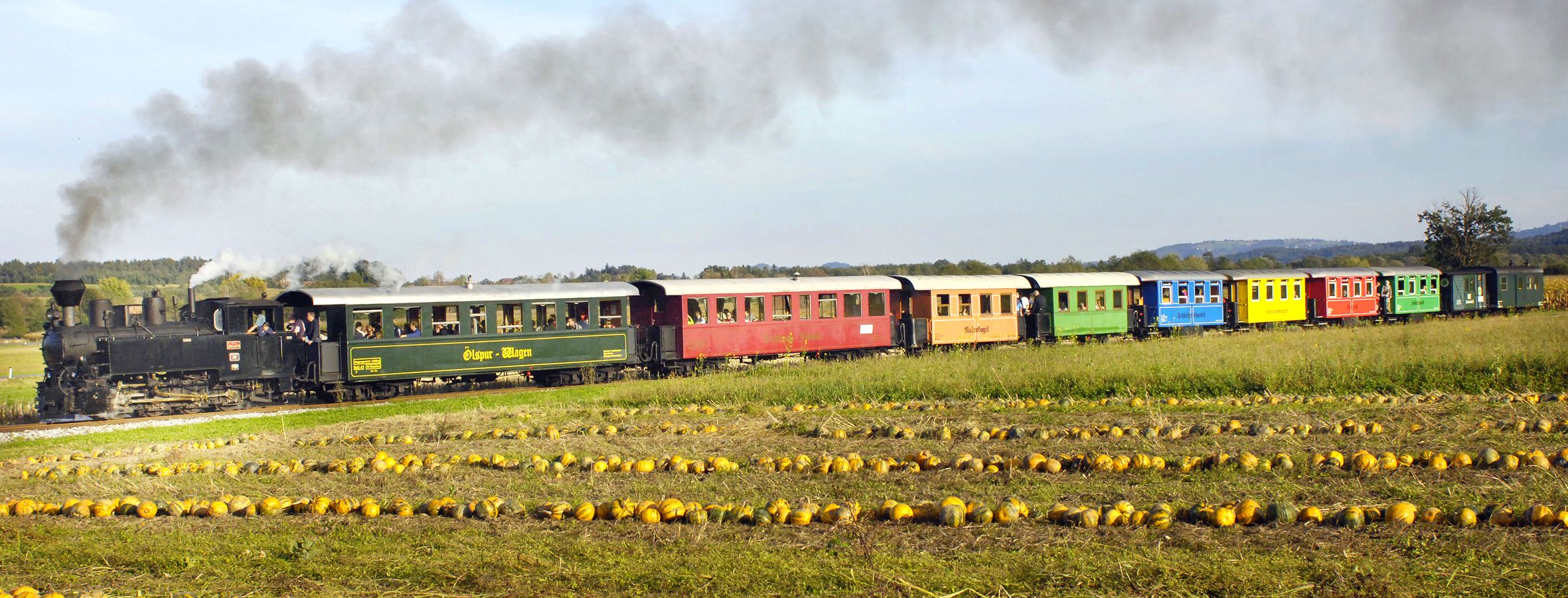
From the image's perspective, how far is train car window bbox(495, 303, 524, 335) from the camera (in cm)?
2455

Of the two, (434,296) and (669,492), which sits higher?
(434,296)

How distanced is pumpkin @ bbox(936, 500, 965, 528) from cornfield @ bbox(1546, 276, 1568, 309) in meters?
55.1

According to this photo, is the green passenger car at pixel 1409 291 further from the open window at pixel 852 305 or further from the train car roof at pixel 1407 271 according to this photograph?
the open window at pixel 852 305

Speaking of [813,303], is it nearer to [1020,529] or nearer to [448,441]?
[448,441]

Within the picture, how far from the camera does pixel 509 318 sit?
24.8 meters

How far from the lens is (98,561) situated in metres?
7.40

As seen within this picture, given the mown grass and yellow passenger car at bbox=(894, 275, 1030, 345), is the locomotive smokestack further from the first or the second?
yellow passenger car at bbox=(894, 275, 1030, 345)

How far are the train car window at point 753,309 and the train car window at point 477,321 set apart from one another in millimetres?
6771

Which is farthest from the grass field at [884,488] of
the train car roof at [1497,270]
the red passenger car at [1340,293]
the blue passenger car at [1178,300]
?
the train car roof at [1497,270]

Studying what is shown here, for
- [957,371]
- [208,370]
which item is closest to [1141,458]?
[957,371]

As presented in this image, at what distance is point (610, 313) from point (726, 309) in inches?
115

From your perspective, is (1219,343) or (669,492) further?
(1219,343)

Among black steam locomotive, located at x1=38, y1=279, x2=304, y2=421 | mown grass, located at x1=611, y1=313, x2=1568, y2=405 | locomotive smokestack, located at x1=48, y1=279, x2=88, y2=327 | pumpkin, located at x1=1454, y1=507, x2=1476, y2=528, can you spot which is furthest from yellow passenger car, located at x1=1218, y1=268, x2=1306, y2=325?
locomotive smokestack, located at x1=48, y1=279, x2=88, y2=327

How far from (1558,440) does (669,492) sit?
327 inches
